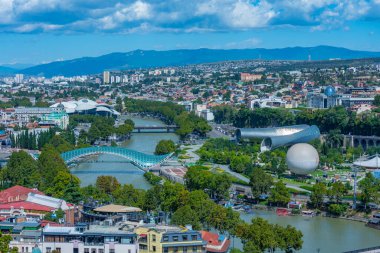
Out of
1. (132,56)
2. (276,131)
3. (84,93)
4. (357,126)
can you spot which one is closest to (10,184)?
(276,131)

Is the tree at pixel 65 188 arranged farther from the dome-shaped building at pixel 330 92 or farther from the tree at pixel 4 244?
the dome-shaped building at pixel 330 92

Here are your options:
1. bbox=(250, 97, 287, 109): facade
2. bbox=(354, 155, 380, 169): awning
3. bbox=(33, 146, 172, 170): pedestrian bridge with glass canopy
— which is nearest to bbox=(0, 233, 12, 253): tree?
bbox=(33, 146, 172, 170): pedestrian bridge with glass canopy

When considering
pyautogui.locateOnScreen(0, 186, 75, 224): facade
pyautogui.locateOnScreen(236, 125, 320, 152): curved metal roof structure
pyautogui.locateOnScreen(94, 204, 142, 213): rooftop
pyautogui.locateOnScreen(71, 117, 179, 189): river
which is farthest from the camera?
pyautogui.locateOnScreen(236, 125, 320, 152): curved metal roof structure

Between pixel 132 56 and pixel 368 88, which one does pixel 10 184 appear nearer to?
pixel 368 88

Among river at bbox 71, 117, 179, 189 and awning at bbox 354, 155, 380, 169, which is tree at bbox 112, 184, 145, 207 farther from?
awning at bbox 354, 155, 380, 169

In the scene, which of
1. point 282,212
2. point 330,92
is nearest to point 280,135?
point 282,212

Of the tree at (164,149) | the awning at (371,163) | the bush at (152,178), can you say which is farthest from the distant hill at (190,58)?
the bush at (152,178)
